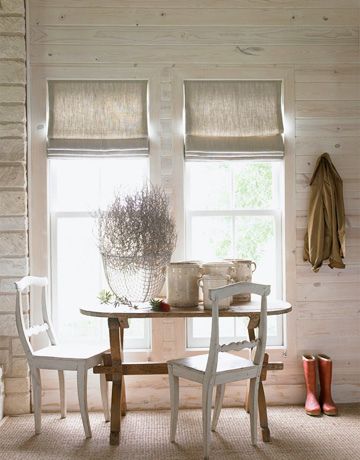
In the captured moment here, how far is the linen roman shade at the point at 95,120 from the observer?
426cm

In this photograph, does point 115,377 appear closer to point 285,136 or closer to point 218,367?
point 218,367

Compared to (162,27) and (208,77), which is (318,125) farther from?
(162,27)

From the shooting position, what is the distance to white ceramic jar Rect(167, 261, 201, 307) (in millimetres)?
3637

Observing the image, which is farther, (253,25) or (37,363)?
(253,25)

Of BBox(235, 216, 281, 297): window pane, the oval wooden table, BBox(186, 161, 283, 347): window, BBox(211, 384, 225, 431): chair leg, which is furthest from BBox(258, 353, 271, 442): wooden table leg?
BBox(235, 216, 281, 297): window pane

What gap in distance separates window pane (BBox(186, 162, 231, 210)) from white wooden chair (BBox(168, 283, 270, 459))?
3.94ft

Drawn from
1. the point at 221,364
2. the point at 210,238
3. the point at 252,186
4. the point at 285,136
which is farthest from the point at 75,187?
the point at 221,364

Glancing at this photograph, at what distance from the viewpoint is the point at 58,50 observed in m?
4.29

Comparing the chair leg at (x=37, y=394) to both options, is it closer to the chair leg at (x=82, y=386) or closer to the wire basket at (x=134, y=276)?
the chair leg at (x=82, y=386)

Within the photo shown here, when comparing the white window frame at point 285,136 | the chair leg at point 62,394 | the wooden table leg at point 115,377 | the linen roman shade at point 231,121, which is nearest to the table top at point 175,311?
the wooden table leg at point 115,377

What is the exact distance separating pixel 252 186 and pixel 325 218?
577mm

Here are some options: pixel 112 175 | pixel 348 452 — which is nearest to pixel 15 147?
pixel 112 175

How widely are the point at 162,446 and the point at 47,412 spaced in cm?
107

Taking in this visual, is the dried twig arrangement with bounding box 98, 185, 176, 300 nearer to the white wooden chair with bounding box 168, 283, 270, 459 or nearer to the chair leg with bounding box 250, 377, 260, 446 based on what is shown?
the white wooden chair with bounding box 168, 283, 270, 459
